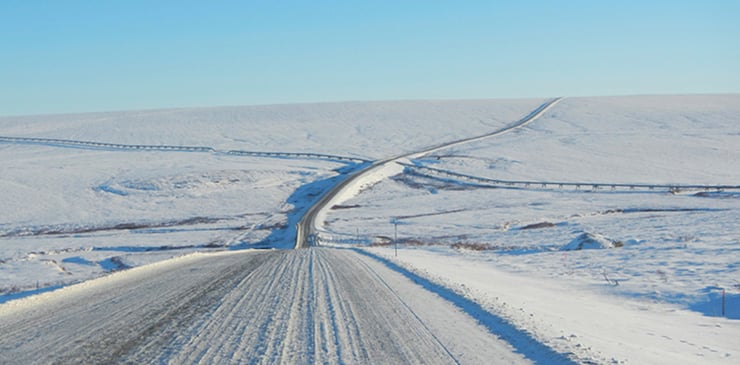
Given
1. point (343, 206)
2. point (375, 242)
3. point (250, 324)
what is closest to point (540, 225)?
point (375, 242)

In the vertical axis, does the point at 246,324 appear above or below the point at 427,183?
below

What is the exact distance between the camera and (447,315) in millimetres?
11977

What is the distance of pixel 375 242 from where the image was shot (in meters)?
38.5

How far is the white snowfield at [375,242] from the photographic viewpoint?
10.2m

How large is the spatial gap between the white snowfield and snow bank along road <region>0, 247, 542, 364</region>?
0.06 m

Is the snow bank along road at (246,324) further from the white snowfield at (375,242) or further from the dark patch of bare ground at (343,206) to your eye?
the dark patch of bare ground at (343,206)

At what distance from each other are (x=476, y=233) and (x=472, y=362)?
31561 mm

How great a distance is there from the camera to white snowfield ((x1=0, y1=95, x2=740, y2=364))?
33.4ft

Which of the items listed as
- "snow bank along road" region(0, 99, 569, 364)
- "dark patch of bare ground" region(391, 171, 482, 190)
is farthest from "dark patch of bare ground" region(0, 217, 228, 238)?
"snow bank along road" region(0, 99, 569, 364)

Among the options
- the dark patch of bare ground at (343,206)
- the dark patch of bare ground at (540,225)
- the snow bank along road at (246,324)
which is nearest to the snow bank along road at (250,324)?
the snow bank along road at (246,324)

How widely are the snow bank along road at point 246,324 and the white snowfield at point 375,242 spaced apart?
0.06 metres

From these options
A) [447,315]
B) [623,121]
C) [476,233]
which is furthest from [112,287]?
[623,121]

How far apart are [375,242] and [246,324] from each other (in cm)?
2745

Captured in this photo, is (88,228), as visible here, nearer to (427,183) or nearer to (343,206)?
(343,206)
